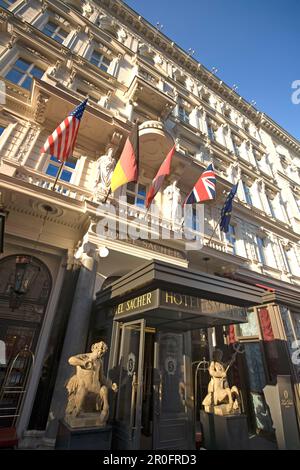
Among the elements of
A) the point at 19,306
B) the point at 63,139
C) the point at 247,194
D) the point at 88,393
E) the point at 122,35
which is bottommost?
the point at 88,393

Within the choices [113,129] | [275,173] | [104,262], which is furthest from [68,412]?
[275,173]

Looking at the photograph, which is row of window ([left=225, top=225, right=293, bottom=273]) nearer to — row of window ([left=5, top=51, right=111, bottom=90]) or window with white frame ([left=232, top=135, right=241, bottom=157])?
window with white frame ([left=232, top=135, right=241, bottom=157])

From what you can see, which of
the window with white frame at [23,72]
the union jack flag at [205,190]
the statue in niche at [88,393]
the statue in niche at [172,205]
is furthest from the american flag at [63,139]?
the statue in niche at [88,393]

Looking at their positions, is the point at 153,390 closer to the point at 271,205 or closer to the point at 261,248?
the point at 261,248

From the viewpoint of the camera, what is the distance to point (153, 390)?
644 cm

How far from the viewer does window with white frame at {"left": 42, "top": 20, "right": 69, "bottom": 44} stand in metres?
13.7

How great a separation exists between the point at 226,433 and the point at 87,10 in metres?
24.3

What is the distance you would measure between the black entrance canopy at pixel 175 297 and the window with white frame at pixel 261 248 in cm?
843


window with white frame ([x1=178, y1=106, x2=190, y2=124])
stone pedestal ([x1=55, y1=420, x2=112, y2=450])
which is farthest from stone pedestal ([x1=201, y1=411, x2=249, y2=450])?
window with white frame ([x1=178, y1=106, x2=190, y2=124])

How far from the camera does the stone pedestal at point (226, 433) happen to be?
5.44m

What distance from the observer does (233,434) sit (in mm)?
5496

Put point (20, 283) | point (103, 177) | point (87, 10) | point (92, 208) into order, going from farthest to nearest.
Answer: point (87, 10) < point (103, 177) < point (92, 208) < point (20, 283)

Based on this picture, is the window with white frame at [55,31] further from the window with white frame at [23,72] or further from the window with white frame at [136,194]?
the window with white frame at [136,194]

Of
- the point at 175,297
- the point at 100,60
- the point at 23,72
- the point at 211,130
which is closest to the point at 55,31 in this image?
the point at 100,60
